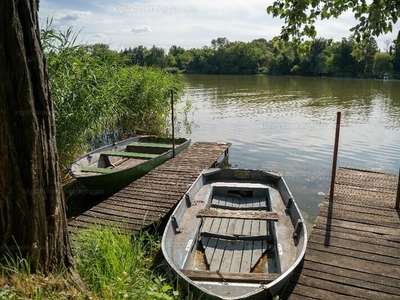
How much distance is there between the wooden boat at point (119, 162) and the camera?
7582mm

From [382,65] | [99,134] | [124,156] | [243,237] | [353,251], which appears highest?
[382,65]

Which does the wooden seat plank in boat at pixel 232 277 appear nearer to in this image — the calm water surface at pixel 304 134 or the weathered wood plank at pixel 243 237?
the weathered wood plank at pixel 243 237

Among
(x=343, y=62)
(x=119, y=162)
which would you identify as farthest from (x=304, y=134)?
(x=343, y=62)

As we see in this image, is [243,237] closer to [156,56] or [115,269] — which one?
[115,269]

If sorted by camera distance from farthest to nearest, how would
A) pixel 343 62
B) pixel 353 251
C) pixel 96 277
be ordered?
1. pixel 343 62
2. pixel 353 251
3. pixel 96 277

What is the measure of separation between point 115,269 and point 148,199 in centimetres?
313

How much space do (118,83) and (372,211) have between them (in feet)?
24.7

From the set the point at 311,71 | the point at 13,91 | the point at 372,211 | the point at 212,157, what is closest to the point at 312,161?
the point at 212,157

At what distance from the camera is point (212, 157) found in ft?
33.9

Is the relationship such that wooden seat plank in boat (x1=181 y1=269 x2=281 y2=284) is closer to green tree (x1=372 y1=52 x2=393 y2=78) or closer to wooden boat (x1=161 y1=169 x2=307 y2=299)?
wooden boat (x1=161 y1=169 x2=307 y2=299)

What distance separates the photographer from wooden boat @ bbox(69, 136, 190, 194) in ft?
24.9

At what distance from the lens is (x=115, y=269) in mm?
3744

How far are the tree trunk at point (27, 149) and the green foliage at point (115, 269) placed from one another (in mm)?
524

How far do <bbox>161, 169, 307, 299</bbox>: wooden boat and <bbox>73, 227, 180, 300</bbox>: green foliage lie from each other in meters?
0.39
